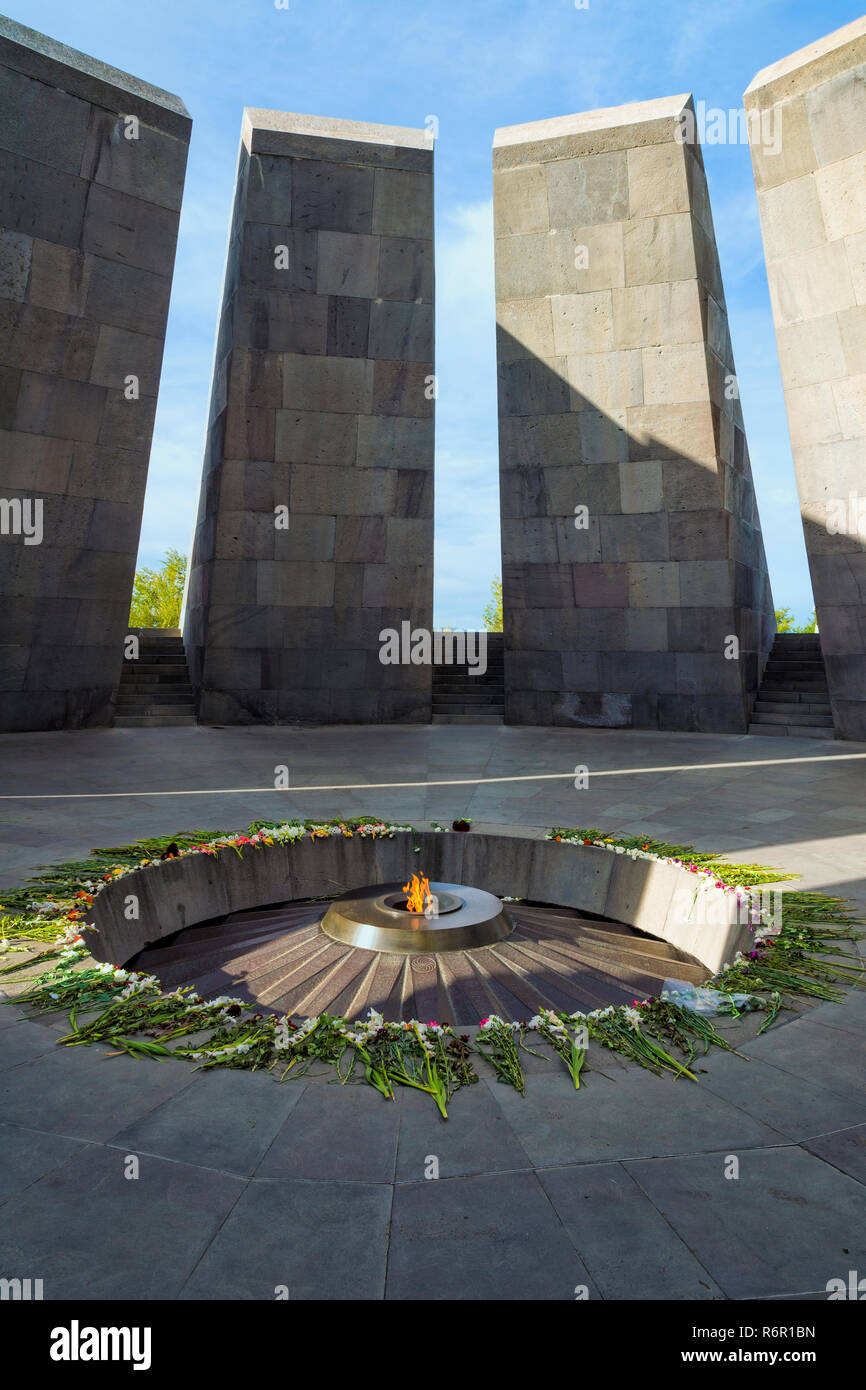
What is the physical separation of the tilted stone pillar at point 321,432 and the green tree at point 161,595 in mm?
23888

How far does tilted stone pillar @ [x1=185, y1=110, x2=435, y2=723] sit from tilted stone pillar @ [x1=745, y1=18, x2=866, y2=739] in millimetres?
6782

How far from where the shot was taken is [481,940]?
611 cm

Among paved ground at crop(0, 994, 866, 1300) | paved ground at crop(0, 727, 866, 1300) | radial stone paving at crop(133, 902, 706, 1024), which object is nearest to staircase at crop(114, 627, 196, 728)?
radial stone paving at crop(133, 902, 706, 1024)

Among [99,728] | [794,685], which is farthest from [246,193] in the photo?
[794,685]

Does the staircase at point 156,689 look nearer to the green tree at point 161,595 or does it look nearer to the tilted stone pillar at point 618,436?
the tilted stone pillar at point 618,436

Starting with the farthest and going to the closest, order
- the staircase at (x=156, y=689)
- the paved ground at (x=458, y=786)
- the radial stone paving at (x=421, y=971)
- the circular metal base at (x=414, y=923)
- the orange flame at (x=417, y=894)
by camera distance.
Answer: the staircase at (x=156, y=689) < the paved ground at (x=458, y=786) < the orange flame at (x=417, y=894) < the circular metal base at (x=414, y=923) < the radial stone paving at (x=421, y=971)

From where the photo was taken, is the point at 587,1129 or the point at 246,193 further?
the point at 246,193

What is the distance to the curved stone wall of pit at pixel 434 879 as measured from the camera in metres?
6.64

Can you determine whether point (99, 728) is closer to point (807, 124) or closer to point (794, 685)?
point (794, 685)

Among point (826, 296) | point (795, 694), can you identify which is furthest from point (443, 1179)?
point (795, 694)

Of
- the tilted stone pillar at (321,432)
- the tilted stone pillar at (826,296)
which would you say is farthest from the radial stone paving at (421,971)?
the tilted stone pillar at (321,432)

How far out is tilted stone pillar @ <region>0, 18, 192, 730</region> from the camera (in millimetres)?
13438

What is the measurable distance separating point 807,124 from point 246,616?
13193 millimetres

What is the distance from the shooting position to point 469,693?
18.8 meters
